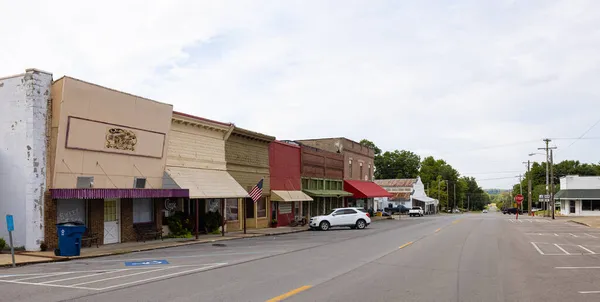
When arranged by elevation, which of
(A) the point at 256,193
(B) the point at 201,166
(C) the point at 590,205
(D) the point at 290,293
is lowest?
(C) the point at 590,205

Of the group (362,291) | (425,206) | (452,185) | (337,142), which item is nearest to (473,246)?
(362,291)

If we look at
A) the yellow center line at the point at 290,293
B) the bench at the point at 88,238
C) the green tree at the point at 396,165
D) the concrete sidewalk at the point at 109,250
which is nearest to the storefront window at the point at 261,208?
the concrete sidewalk at the point at 109,250

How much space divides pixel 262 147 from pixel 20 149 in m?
19.0

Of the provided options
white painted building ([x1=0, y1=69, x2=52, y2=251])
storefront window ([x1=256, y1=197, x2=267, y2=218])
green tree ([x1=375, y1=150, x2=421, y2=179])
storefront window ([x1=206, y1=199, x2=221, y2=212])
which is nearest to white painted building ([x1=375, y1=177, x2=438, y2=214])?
green tree ([x1=375, y1=150, x2=421, y2=179])

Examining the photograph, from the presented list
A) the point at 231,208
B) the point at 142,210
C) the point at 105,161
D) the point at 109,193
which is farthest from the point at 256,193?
the point at 109,193

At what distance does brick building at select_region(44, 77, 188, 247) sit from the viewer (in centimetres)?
2059

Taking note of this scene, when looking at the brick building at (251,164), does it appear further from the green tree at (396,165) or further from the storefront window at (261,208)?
the green tree at (396,165)

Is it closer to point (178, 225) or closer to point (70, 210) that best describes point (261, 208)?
point (178, 225)

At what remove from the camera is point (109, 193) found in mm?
21297

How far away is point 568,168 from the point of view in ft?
454

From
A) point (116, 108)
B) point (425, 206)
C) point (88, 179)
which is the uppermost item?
point (116, 108)

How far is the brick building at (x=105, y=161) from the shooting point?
20594 millimetres

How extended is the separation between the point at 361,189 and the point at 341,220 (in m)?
20.3

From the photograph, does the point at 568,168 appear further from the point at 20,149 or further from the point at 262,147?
the point at 20,149
